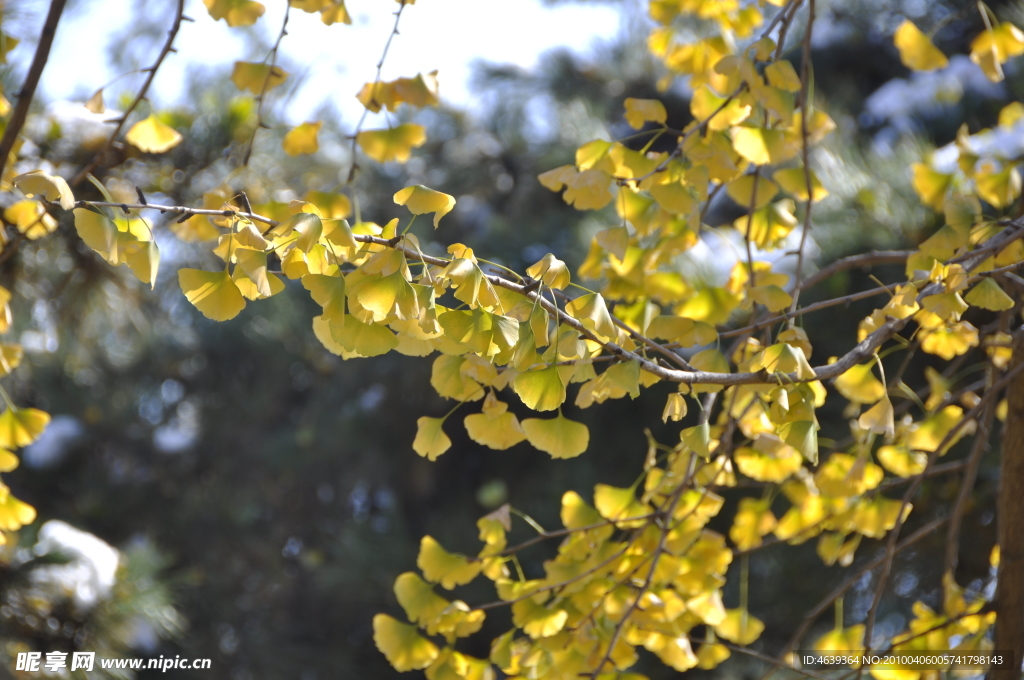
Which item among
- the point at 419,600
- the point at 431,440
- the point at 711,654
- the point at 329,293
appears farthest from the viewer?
the point at 711,654

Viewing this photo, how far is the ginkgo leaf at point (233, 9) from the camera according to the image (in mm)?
501

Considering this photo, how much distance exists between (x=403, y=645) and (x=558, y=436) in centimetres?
23

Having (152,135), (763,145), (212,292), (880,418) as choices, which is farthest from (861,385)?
(152,135)

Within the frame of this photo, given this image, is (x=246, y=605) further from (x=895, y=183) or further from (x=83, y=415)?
(x=895, y=183)

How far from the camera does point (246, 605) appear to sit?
162cm

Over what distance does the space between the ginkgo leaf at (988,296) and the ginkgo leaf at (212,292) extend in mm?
415

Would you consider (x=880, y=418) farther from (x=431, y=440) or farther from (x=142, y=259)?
(x=142, y=259)

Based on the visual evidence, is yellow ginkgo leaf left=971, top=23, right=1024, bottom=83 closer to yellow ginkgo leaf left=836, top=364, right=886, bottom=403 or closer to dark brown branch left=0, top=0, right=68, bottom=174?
yellow ginkgo leaf left=836, top=364, right=886, bottom=403

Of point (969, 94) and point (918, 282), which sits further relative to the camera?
point (969, 94)

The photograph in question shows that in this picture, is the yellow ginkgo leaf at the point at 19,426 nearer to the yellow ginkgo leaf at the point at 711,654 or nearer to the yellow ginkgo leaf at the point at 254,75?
the yellow ginkgo leaf at the point at 254,75

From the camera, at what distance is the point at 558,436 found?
42cm

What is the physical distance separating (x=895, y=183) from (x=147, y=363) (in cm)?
167

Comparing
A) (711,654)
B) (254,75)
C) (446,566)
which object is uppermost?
(254,75)

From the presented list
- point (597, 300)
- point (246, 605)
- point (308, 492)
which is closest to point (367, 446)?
point (308, 492)
